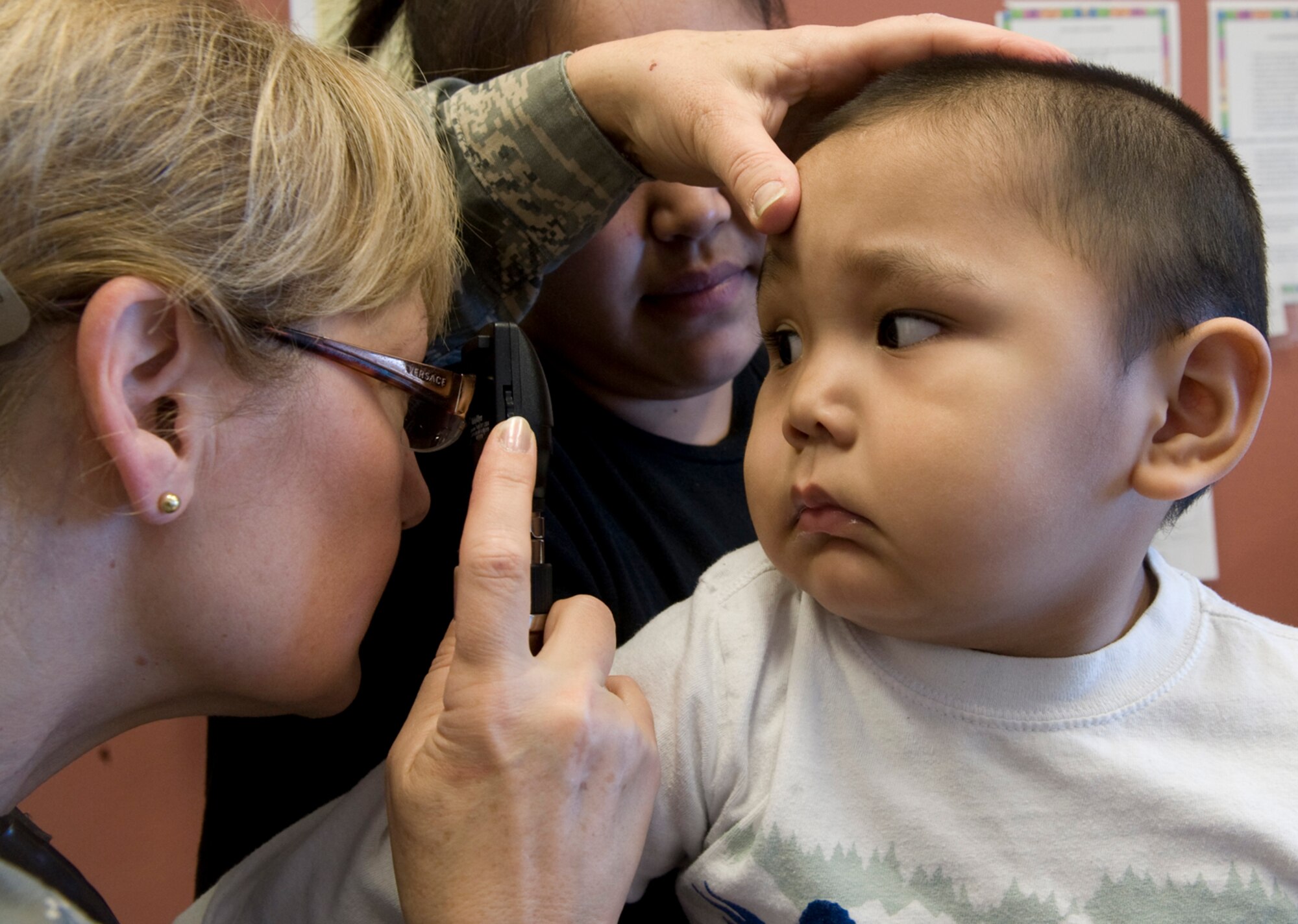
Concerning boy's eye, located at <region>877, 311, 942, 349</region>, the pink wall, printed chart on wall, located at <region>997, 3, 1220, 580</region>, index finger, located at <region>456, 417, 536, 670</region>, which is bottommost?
the pink wall

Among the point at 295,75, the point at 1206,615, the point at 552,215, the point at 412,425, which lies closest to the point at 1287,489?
the point at 1206,615

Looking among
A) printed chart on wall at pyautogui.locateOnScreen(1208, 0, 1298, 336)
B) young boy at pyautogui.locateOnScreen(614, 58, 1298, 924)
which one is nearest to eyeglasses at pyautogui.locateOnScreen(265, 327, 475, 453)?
young boy at pyautogui.locateOnScreen(614, 58, 1298, 924)

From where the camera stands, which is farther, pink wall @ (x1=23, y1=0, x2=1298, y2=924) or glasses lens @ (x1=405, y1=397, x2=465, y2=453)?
pink wall @ (x1=23, y1=0, x2=1298, y2=924)

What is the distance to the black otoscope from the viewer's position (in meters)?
0.84

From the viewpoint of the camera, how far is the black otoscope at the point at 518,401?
0.84m

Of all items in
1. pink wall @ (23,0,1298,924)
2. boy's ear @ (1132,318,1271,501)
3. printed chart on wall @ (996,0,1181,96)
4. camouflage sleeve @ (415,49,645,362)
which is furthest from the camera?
printed chart on wall @ (996,0,1181,96)

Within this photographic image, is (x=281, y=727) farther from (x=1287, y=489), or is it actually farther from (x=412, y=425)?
(x=1287, y=489)

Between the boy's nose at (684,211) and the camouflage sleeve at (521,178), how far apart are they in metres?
0.09

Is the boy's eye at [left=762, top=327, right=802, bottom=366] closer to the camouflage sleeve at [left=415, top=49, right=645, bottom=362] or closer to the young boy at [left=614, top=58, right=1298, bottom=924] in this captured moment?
the young boy at [left=614, top=58, right=1298, bottom=924]

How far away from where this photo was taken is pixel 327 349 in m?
0.79

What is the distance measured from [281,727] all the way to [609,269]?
64 cm

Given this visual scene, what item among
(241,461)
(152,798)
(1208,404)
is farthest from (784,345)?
(152,798)

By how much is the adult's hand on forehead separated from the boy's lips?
29 centimetres

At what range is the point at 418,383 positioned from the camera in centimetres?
85
